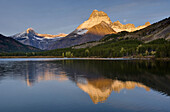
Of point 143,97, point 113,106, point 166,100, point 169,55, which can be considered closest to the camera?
point 113,106

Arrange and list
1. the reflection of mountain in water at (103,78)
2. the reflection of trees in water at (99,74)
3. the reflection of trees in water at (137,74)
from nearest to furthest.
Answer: the reflection of mountain in water at (103,78)
the reflection of trees in water at (137,74)
the reflection of trees in water at (99,74)

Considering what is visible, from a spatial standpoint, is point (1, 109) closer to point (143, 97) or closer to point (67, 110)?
point (67, 110)

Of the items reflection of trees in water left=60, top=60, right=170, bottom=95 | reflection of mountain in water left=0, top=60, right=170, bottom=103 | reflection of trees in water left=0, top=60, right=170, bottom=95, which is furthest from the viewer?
reflection of trees in water left=0, top=60, right=170, bottom=95

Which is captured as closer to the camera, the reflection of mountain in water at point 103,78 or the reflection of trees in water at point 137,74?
the reflection of mountain in water at point 103,78

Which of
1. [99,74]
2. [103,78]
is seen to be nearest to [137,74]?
[99,74]

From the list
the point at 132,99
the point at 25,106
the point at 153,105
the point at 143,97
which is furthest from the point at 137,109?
the point at 25,106

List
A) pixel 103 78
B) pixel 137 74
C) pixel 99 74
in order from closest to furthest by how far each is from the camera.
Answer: pixel 103 78, pixel 137 74, pixel 99 74

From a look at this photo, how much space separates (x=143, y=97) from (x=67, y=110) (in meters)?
14.6

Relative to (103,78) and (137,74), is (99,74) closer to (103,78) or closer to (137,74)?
(103,78)

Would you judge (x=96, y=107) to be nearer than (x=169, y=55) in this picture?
Yes

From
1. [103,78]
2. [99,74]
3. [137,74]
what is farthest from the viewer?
[99,74]

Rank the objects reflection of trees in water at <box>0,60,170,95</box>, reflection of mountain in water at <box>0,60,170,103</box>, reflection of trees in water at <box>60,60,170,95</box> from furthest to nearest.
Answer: reflection of trees in water at <box>0,60,170,95</box> → reflection of trees in water at <box>60,60,170,95</box> → reflection of mountain in water at <box>0,60,170,103</box>

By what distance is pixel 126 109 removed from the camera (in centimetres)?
2392

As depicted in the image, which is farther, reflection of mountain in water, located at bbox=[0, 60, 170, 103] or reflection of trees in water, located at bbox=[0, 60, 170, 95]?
reflection of trees in water, located at bbox=[0, 60, 170, 95]
